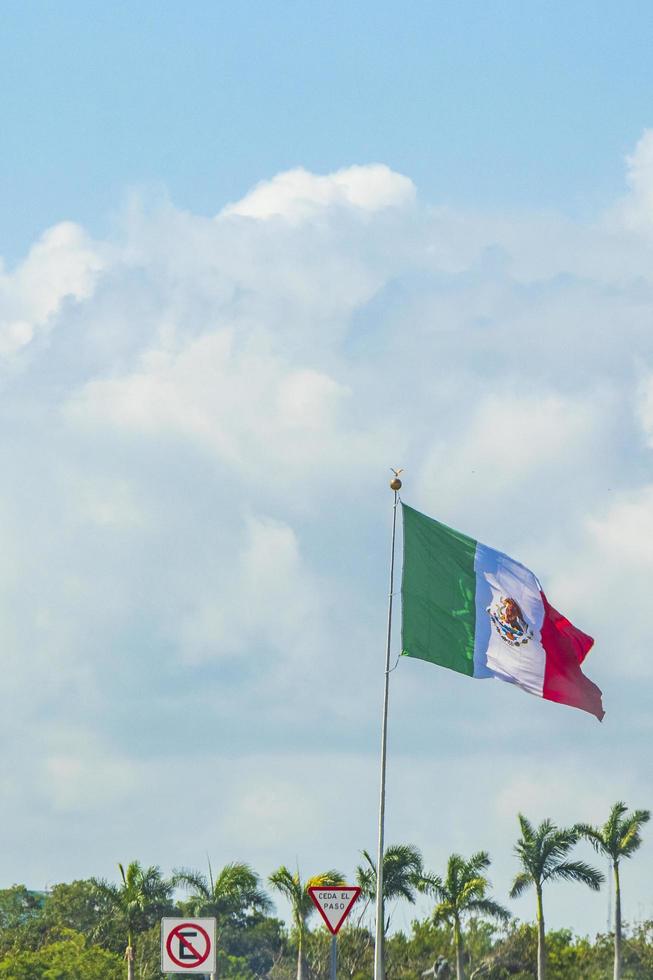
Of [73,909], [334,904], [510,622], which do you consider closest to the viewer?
[334,904]

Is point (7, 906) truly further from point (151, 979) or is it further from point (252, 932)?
point (151, 979)

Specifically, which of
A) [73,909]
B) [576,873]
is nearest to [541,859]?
[576,873]

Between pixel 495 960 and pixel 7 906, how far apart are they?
3982 cm

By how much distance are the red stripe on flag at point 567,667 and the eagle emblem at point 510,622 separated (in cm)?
43

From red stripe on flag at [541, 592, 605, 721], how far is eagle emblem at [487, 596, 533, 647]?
0.43 meters

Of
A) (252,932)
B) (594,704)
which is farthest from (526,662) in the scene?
(252,932)

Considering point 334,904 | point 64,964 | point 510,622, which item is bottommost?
point 334,904

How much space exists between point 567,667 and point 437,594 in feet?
10.7

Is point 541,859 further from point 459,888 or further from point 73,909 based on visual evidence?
point 73,909

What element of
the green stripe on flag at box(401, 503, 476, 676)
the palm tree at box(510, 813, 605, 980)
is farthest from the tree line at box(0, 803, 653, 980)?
the green stripe on flag at box(401, 503, 476, 676)

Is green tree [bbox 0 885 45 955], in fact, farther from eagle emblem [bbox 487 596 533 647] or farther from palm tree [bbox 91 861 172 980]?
eagle emblem [bbox 487 596 533 647]

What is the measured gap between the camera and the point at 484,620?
36750 mm

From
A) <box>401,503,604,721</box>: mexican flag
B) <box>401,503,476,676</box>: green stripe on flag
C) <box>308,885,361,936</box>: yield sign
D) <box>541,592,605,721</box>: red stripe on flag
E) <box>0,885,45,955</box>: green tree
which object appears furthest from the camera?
<box>0,885,45,955</box>: green tree

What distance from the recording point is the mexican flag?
36094mm
